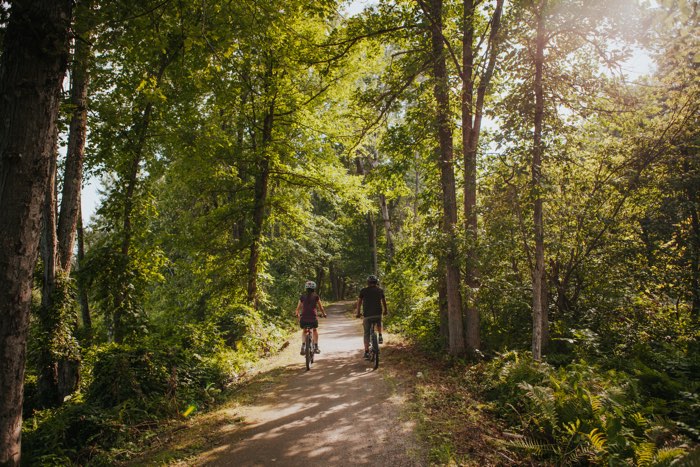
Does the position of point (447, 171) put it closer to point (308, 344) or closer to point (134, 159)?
point (308, 344)

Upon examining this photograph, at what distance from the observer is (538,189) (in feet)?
24.4

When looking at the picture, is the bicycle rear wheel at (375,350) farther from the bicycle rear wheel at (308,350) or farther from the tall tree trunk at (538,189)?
the tall tree trunk at (538,189)

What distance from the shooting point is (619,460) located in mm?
3928

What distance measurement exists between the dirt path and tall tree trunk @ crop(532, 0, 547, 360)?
3114 mm

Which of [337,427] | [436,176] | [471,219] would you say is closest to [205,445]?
[337,427]

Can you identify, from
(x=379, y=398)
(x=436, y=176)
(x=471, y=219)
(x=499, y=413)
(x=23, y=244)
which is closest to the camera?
(x=23, y=244)

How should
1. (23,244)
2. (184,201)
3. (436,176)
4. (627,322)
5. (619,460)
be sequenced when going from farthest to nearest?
1. (184,201)
2. (436,176)
3. (627,322)
4. (619,460)
5. (23,244)

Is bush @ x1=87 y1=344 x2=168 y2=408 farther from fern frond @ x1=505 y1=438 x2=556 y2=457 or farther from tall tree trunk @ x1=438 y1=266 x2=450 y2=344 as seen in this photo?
tall tree trunk @ x1=438 y1=266 x2=450 y2=344

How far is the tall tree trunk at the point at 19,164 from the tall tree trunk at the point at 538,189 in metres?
7.67

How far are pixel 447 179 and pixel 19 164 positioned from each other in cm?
829

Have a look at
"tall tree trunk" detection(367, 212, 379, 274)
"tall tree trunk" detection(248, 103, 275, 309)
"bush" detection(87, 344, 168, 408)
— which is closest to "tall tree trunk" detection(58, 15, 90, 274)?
"bush" detection(87, 344, 168, 408)

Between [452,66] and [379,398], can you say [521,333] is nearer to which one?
[379,398]

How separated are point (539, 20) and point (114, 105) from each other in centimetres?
1001

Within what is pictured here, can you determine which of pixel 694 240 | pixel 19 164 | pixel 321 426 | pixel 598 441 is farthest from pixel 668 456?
pixel 694 240
